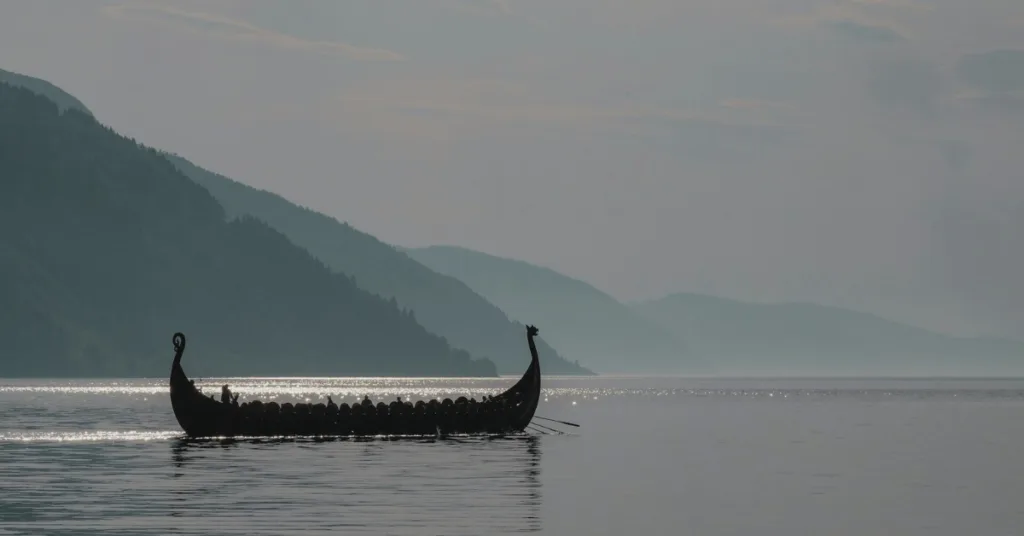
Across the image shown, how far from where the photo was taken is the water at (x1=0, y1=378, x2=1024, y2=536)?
4562 cm

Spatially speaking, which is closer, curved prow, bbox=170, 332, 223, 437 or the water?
the water

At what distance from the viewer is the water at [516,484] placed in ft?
150

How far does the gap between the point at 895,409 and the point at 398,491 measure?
399 ft

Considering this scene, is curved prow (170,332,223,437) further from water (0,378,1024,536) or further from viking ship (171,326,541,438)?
water (0,378,1024,536)

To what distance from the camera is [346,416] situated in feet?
289

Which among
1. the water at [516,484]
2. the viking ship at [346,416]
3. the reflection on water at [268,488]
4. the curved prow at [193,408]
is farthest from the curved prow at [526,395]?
the curved prow at [193,408]

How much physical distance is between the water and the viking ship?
106 cm

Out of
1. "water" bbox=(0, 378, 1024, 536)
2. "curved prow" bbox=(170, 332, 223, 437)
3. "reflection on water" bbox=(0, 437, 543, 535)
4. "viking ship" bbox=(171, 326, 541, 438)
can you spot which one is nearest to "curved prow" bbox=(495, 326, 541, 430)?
"viking ship" bbox=(171, 326, 541, 438)

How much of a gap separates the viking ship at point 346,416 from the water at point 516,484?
1.06 m

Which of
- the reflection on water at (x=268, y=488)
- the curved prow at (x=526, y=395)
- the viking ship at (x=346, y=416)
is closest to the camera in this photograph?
the reflection on water at (x=268, y=488)

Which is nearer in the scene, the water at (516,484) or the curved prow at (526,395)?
the water at (516,484)

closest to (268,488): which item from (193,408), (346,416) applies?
(193,408)

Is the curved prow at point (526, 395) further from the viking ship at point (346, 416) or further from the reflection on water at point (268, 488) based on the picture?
the reflection on water at point (268, 488)

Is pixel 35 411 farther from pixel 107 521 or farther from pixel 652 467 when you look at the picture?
pixel 107 521
